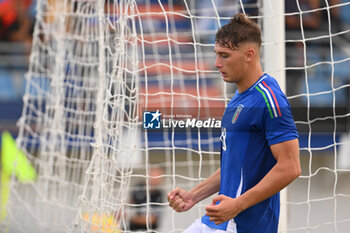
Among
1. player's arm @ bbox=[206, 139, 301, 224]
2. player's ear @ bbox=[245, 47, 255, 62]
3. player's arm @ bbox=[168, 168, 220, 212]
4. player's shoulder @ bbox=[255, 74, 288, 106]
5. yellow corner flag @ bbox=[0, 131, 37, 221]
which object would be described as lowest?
yellow corner flag @ bbox=[0, 131, 37, 221]

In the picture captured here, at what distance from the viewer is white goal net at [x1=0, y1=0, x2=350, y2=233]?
2570 mm

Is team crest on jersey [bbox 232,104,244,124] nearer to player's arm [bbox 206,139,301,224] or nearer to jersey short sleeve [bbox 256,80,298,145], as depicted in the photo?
jersey short sleeve [bbox 256,80,298,145]

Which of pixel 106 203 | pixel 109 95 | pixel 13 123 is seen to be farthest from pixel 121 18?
pixel 13 123

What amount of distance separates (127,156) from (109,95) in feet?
1.03

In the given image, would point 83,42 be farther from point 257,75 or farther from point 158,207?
point 257,75

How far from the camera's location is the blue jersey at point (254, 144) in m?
1.59

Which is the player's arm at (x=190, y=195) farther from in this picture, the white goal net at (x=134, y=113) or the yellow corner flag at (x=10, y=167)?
the yellow corner flag at (x=10, y=167)

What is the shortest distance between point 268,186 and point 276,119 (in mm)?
197

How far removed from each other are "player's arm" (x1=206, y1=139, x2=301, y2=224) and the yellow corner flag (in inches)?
123

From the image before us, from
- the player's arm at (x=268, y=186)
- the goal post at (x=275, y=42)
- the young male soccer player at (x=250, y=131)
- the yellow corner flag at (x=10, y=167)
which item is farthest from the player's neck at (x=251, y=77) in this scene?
the yellow corner flag at (x=10, y=167)

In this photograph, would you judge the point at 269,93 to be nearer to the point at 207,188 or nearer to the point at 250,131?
the point at 250,131

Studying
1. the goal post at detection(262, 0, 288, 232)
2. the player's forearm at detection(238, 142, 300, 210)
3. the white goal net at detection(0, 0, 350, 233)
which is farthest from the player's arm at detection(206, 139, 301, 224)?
the goal post at detection(262, 0, 288, 232)

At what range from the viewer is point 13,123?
24.5 feet

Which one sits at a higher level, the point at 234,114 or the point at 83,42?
the point at 83,42
